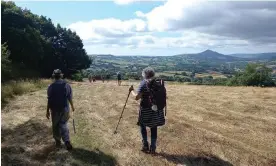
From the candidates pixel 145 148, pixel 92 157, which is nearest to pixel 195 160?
pixel 145 148

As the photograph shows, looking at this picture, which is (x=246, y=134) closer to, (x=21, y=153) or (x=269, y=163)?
(x=269, y=163)

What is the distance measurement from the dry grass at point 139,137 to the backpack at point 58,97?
4.37 ft

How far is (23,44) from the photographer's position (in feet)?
160

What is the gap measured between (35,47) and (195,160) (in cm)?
4322

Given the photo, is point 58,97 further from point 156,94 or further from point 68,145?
point 156,94

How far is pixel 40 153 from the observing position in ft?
36.8

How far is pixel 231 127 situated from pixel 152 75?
697 centimetres

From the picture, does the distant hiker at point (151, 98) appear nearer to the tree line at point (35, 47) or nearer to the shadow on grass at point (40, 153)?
the shadow on grass at point (40, 153)

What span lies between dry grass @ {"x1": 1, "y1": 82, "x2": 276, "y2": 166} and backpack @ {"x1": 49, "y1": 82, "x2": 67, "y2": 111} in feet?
4.37

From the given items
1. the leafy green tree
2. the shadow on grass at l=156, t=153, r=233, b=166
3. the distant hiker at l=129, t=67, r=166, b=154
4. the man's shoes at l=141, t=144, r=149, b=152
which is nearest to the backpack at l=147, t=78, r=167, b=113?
the distant hiker at l=129, t=67, r=166, b=154

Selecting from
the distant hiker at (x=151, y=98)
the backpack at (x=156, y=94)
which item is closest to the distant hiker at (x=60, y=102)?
the distant hiker at (x=151, y=98)

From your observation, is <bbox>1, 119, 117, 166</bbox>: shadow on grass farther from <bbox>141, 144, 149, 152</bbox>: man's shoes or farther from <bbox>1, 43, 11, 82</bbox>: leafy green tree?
<bbox>1, 43, 11, 82</bbox>: leafy green tree

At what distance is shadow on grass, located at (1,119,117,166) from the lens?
10438 mm

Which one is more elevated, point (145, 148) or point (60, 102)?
point (60, 102)
